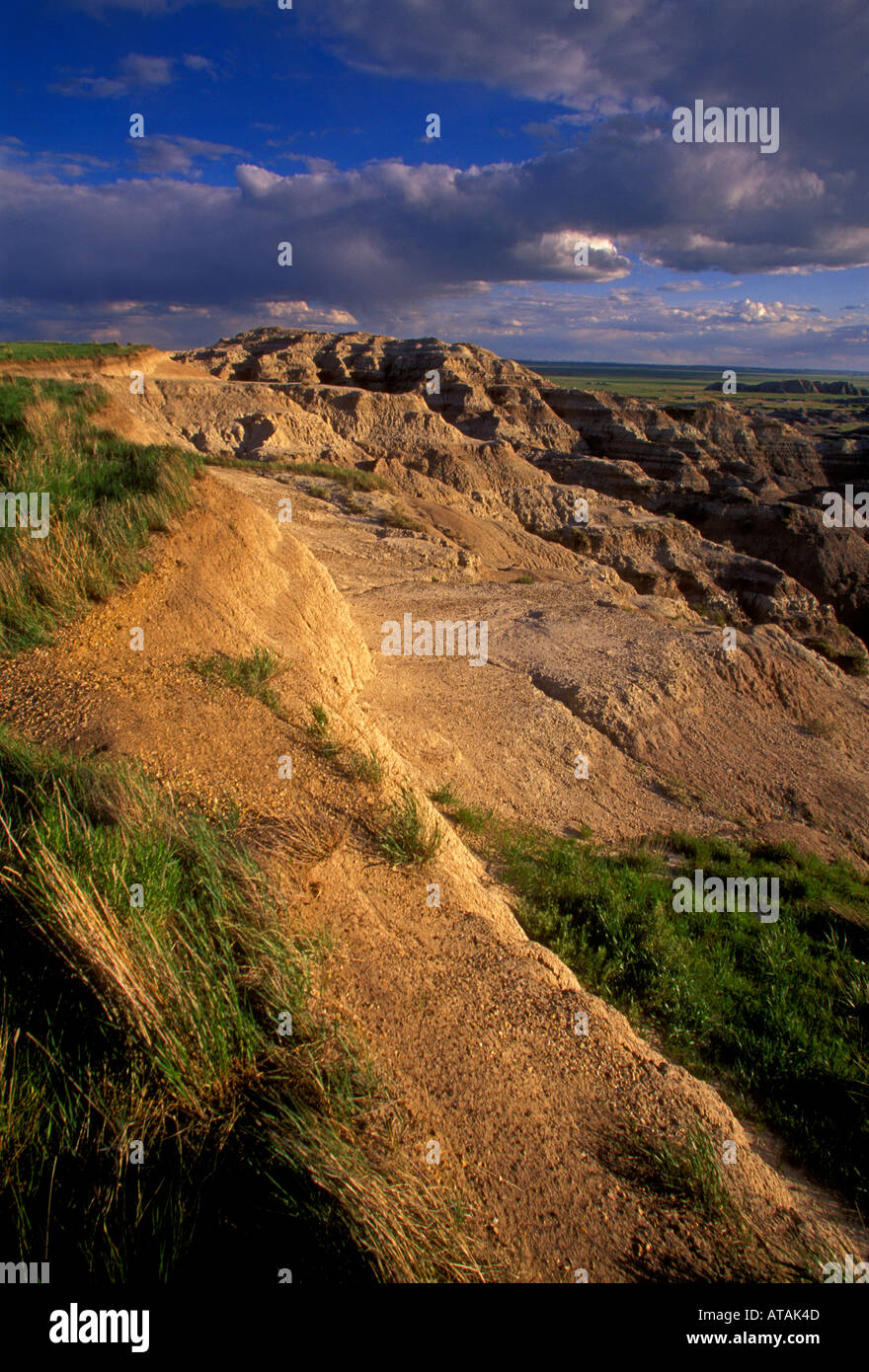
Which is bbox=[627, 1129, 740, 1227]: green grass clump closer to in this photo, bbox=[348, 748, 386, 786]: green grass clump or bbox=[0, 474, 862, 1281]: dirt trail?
bbox=[0, 474, 862, 1281]: dirt trail

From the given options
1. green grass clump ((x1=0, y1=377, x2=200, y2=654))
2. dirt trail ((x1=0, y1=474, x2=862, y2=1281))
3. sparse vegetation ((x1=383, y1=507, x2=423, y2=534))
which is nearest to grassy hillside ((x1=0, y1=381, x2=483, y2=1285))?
dirt trail ((x1=0, y1=474, x2=862, y2=1281))

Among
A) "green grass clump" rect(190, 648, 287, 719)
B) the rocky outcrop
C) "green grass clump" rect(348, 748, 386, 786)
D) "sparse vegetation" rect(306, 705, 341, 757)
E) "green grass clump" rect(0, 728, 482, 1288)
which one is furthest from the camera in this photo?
the rocky outcrop

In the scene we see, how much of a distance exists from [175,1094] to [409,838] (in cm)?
209

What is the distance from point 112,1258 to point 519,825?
5.76 metres

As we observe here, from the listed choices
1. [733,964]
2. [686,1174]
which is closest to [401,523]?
[733,964]

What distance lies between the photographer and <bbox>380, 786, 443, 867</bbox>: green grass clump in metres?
4.23

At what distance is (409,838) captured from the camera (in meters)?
4.32

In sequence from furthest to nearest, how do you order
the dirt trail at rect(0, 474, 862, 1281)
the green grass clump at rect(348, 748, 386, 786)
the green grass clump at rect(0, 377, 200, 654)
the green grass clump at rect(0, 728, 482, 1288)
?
the green grass clump at rect(0, 377, 200, 654) < the green grass clump at rect(348, 748, 386, 786) < the dirt trail at rect(0, 474, 862, 1281) < the green grass clump at rect(0, 728, 482, 1288)

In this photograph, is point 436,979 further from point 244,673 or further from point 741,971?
point 741,971

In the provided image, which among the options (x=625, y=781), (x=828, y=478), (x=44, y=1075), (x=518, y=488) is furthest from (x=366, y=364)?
(x=44, y=1075)

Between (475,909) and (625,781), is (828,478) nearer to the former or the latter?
(625,781)

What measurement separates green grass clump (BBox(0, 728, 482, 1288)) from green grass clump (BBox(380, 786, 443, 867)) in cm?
114

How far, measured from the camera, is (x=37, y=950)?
109 inches

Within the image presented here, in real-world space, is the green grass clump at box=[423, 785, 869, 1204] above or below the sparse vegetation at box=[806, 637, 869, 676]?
below
